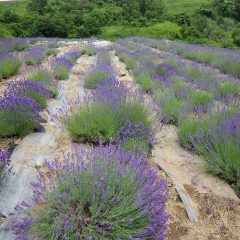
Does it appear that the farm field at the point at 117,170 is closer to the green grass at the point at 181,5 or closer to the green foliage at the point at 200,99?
the green foliage at the point at 200,99

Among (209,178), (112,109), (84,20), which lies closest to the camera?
(209,178)

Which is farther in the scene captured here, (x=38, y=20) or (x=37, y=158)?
(x=38, y=20)

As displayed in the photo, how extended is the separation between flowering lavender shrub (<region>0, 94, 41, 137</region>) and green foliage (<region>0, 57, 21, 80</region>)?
146 inches

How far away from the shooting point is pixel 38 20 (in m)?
31.2

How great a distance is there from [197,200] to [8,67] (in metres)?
6.03

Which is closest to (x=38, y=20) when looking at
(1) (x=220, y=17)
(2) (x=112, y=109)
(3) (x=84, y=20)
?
(3) (x=84, y=20)

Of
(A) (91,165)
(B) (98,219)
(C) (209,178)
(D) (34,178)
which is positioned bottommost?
(C) (209,178)

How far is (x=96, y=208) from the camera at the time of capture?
7.08 ft

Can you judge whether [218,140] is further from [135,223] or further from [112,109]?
[135,223]

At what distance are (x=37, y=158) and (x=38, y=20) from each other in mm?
30097

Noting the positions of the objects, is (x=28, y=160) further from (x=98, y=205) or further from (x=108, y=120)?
(x=98, y=205)

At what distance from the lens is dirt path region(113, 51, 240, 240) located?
2537mm

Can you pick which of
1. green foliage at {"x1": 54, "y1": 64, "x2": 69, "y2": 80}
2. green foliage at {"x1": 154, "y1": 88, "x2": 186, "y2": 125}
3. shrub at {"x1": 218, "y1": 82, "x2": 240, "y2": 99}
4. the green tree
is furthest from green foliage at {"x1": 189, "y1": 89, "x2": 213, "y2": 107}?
the green tree

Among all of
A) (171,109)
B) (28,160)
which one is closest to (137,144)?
(28,160)
